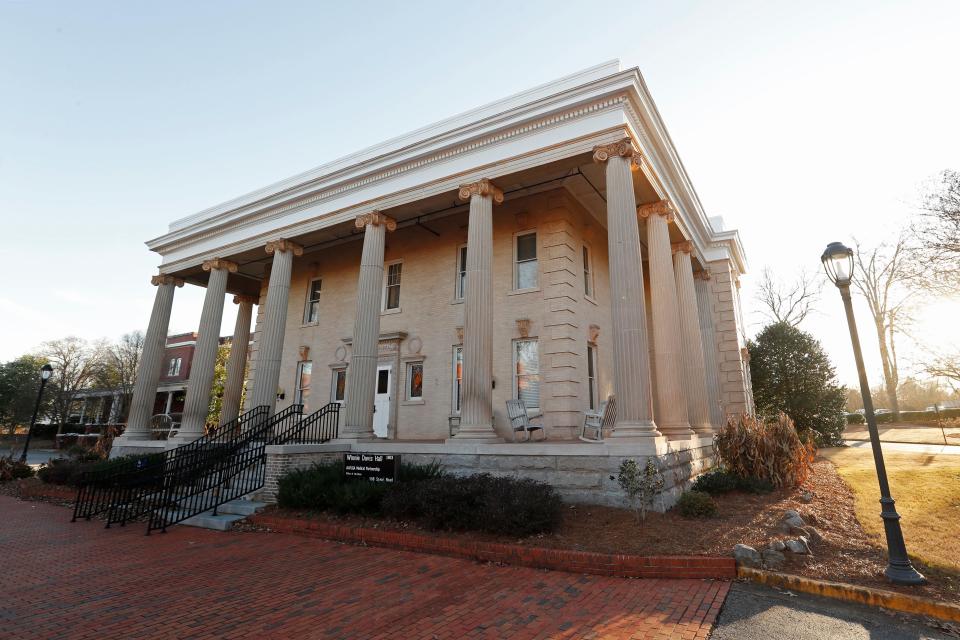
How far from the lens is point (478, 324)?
11.5 m

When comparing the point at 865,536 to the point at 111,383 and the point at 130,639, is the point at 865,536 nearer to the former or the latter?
the point at 130,639

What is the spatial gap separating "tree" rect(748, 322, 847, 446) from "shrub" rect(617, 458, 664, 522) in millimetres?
16957

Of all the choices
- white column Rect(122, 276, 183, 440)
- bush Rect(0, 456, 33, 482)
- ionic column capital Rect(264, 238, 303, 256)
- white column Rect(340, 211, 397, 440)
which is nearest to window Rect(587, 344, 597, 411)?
white column Rect(340, 211, 397, 440)

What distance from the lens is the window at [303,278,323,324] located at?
19.3 m

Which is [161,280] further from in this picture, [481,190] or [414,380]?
[481,190]

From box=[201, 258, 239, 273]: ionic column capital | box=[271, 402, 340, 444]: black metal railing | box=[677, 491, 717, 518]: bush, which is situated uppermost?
box=[201, 258, 239, 273]: ionic column capital

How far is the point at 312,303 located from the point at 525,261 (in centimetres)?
946

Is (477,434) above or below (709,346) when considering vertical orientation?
below

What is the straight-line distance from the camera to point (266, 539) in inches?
340

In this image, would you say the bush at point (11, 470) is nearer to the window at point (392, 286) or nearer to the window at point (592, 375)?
the window at point (392, 286)

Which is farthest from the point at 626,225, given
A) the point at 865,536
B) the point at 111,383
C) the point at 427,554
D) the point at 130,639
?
A: the point at 111,383

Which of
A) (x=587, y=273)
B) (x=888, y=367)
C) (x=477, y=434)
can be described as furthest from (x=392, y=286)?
(x=888, y=367)

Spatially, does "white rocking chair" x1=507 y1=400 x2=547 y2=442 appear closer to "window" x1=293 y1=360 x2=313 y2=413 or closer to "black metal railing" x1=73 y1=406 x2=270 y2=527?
"black metal railing" x1=73 y1=406 x2=270 y2=527

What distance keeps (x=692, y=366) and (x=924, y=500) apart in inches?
260
